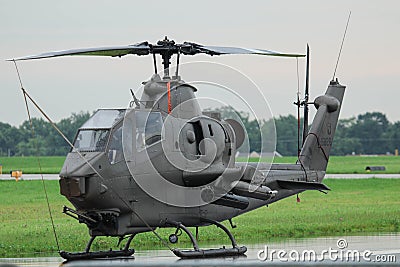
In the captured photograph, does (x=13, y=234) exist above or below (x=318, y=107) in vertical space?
below

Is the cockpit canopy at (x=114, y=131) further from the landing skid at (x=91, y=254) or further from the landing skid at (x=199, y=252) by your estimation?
the landing skid at (x=91, y=254)

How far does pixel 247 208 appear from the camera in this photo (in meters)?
23.3

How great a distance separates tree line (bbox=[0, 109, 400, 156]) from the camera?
2222cm

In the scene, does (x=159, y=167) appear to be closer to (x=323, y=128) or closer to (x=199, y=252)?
(x=199, y=252)

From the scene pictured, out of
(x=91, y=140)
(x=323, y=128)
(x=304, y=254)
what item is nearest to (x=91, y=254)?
(x=91, y=140)

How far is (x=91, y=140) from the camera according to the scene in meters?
19.8

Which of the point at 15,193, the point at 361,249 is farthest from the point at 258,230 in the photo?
the point at 15,193

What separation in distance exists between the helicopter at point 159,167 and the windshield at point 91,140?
0.06 feet

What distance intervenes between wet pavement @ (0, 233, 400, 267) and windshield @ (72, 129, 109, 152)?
6.72ft

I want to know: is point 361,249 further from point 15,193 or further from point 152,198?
point 15,193

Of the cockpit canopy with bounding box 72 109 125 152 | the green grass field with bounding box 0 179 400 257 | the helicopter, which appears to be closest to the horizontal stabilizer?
the helicopter

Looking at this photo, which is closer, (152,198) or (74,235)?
(152,198)

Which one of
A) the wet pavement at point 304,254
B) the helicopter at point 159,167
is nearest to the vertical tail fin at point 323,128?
the wet pavement at point 304,254

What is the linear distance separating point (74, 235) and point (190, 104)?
636 centimetres
